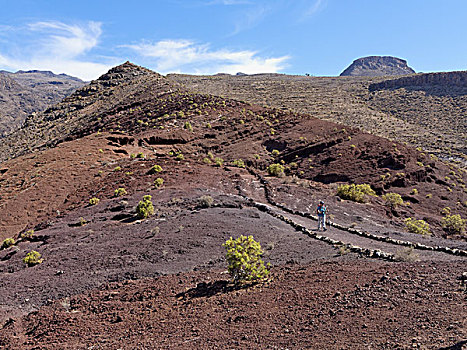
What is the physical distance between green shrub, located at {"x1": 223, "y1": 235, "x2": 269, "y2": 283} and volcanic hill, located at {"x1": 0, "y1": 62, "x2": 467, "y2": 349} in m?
0.37

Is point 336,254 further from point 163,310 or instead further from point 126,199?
point 126,199

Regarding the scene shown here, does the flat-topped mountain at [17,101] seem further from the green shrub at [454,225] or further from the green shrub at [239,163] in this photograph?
the green shrub at [454,225]

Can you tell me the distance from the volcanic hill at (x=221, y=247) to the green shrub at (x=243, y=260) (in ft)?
1.20

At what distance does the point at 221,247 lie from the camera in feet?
33.9

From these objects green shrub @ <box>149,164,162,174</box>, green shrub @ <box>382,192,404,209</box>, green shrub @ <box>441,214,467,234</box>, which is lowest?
green shrub @ <box>441,214,467,234</box>

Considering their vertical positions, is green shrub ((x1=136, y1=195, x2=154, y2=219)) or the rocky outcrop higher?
the rocky outcrop

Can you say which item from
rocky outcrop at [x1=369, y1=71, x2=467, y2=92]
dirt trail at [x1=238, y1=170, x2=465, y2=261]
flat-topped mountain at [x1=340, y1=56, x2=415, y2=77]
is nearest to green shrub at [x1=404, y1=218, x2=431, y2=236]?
dirt trail at [x1=238, y1=170, x2=465, y2=261]

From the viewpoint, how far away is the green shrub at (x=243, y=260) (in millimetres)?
7227

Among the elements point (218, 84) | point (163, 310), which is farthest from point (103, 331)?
point (218, 84)

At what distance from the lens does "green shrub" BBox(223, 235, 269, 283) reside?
7227mm

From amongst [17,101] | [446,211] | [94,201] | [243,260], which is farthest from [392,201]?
[17,101]

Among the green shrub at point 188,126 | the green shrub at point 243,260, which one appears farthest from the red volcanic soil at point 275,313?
the green shrub at point 188,126

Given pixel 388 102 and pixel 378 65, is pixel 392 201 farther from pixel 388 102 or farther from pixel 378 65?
pixel 378 65

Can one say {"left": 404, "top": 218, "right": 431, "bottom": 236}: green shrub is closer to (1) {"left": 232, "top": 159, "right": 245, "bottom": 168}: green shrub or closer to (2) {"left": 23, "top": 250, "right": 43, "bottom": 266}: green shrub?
(1) {"left": 232, "top": 159, "right": 245, "bottom": 168}: green shrub
